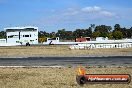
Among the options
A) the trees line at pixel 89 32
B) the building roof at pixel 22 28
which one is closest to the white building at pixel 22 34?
the building roof at pixel 22 28

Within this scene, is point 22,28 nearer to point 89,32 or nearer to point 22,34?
point 22,34

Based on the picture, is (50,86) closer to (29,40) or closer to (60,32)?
(29,40)

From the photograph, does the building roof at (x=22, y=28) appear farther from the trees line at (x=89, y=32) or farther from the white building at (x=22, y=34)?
the trees line at (x=89, y=32)

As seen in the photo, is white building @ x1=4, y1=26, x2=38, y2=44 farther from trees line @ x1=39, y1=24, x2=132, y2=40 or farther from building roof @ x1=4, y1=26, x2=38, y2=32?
trees line @ x1=39, y1=24, x2=132, y2=40

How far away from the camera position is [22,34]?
358 ft

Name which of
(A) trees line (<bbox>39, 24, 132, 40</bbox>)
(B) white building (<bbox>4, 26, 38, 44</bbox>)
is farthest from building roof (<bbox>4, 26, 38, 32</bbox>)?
(A) trees line (<bbox>39, 24, 132, 40</bbox>)

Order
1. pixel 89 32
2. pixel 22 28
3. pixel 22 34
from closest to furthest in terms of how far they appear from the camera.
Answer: pixel 22 34 → pixel 22 28 → pixel 89 32

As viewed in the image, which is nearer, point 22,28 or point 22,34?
point 22,34

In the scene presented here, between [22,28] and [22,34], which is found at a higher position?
[22,28]

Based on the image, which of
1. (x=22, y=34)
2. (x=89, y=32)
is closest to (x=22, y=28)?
(x=22, y=34)

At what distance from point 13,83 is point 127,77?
7747 millimetres

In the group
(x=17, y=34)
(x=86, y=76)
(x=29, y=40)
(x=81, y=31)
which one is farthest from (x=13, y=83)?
(x=81, y=31)

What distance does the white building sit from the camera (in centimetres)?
10584

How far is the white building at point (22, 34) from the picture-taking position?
105838mm
